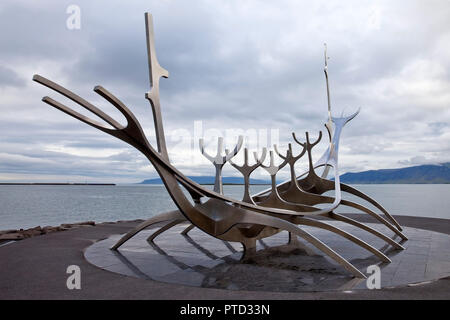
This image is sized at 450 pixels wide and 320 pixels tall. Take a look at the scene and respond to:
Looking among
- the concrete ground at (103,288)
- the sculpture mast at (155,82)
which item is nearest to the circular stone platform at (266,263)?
the concrete ground at (103,288)

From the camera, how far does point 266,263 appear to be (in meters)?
8.67

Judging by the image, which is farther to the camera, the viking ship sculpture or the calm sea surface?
the calm sea surface

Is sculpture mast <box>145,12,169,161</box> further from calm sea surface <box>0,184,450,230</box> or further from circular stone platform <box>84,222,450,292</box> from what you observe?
calm sea surface <box>0,184,450,230</box>

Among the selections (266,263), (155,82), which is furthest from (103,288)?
(155,82)

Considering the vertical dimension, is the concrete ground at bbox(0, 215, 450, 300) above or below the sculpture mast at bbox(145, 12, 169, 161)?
below

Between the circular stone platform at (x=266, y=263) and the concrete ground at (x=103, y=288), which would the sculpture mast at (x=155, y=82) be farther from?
the concrete ground at (x=103, y=288)

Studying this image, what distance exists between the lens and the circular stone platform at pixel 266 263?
702 cm

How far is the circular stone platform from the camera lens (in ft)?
23.0

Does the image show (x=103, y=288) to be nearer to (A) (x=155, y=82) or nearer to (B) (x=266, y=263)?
(B) (x=266, y=263)

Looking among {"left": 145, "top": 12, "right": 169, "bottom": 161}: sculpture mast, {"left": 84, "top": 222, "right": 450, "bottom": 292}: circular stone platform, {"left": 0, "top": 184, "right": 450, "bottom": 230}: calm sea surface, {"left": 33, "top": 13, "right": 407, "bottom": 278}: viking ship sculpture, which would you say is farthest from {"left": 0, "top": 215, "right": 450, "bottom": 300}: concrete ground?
{"left": 0, "top": 184, "right": 450, "bottom": 230}: calm sea surface

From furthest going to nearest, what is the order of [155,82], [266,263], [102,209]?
1. [102,209]
2. [266,263]
3. [155,82]

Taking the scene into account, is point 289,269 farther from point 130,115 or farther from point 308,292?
point 130,115

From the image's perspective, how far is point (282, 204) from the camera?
10.5m
